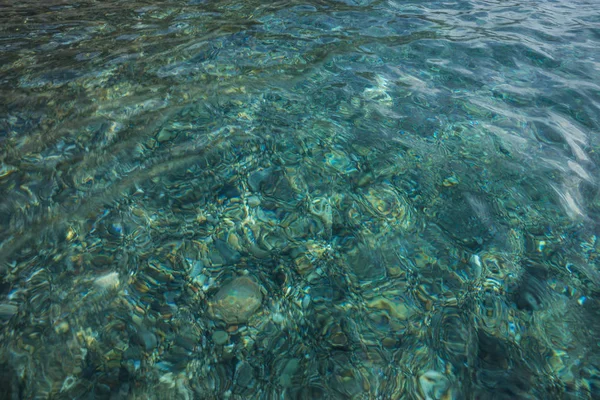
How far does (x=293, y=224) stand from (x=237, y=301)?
0.64 metres

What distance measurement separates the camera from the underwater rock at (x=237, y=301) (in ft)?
5.83

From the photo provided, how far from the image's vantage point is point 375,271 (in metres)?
2.04

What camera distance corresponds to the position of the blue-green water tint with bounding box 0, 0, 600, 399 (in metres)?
1.60

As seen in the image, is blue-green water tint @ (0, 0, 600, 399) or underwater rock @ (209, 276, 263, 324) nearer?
blue-green water tint @ (0, 0, 600, 399)

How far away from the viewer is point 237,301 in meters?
1.85

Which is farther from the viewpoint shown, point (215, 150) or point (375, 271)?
point (215, 150)

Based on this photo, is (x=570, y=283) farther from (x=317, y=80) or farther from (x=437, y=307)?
(x=317, y=80)

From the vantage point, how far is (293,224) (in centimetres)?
227

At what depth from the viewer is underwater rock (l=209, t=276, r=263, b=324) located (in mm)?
1778

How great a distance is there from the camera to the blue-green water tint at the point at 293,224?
160cm

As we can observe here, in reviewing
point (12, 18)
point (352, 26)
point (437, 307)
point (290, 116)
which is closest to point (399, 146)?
point (290, 116)

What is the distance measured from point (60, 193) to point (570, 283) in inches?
128

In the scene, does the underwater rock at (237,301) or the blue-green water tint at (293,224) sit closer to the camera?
the blue-green water tint at (293,224)

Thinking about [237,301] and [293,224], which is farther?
[293,224]
